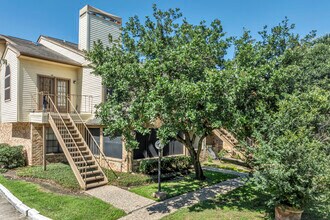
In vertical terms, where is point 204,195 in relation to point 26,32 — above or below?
below

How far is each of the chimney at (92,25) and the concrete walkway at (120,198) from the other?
33.6ft

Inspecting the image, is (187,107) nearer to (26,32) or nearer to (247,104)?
(247,104)

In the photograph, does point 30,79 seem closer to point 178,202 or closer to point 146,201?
point 146,201

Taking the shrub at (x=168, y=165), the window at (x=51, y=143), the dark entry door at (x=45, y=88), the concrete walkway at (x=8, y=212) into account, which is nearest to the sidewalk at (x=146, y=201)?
the concrete walkway at (x=8, y=212)

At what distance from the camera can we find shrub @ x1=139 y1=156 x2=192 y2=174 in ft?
38.8

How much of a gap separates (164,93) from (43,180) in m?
7.89

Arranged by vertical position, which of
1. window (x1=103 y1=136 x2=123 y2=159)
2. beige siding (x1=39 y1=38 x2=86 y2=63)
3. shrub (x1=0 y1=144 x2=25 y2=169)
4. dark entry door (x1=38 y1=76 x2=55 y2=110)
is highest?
beige siding (x1=39 y1=38 x2=86 y2=63)

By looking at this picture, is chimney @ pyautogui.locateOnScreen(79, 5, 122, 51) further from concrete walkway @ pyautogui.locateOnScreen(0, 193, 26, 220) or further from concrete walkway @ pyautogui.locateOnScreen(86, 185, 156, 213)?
concrete walkway @ pyautogui.locateOnScreen(0, 193, 26, 220)

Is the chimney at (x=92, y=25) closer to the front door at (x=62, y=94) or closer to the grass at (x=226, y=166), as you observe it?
the front door at (x=62, y=94)

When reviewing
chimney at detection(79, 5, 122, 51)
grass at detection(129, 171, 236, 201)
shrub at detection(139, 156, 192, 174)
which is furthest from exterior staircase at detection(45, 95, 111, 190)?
chimney at detection(79, 5, 122, 51)

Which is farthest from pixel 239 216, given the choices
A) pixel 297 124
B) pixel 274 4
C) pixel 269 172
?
pixel 274 4

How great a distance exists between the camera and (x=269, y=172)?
5.63 metres

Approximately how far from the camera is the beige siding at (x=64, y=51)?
1526cm

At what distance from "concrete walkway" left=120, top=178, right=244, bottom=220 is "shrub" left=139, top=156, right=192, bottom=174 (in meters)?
Result: 3.26
